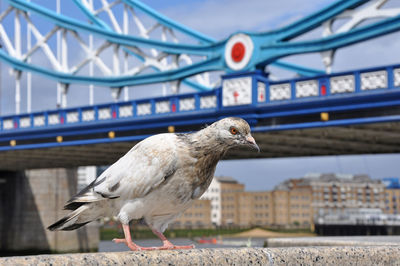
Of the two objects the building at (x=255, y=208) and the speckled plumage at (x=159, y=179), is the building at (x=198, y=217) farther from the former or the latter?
the speckled plumage at (x=159, y=179)

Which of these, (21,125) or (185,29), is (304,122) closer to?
(21,125)

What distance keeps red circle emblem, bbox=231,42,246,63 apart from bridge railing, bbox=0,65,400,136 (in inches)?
44.2

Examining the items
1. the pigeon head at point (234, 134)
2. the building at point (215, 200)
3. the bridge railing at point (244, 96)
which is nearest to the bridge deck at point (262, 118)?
the bridge railing at point (244, 96)

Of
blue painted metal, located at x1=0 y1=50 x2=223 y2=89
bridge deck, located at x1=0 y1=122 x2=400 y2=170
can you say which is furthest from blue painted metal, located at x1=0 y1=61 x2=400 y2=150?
blue painted metal, located at x1=0 y1=50 x2=223 y2=89

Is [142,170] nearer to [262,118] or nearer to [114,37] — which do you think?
[262,118]

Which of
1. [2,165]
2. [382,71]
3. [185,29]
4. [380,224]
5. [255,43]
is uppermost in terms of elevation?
[185,29]

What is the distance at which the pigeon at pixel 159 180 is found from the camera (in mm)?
4613

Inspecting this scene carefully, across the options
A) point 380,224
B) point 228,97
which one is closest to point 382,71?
point 228,97

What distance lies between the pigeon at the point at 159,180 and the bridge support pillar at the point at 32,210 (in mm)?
37348

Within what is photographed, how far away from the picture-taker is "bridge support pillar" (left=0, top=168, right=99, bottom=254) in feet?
136

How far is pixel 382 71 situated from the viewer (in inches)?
728

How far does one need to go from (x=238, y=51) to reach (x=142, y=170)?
18.7 m

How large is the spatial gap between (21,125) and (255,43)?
39.8ft

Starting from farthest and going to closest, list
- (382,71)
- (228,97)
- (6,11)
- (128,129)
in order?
(6,11)
(128,129)
(228,97)
(382,71)
